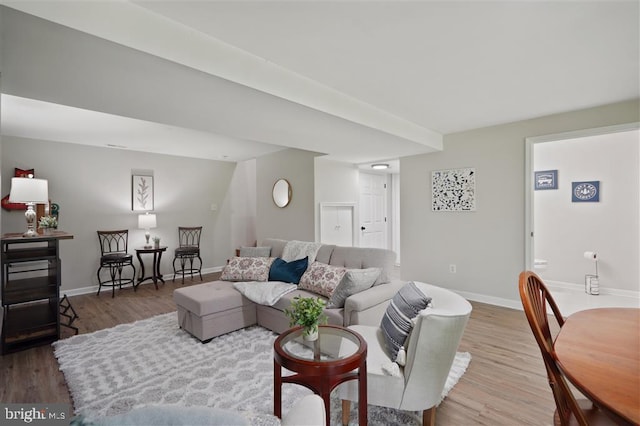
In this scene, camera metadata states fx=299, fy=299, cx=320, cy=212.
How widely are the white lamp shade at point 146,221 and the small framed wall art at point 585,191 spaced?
6.97 meters

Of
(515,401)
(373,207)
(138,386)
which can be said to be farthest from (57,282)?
(373,207)

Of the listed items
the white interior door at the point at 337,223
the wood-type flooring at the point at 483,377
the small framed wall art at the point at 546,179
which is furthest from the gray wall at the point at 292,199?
the small framed wall art at the point at 546,179

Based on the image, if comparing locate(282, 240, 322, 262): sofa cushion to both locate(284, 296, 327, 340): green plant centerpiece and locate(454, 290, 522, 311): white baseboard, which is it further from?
locate(454, 290, 522, 311): white baseboard

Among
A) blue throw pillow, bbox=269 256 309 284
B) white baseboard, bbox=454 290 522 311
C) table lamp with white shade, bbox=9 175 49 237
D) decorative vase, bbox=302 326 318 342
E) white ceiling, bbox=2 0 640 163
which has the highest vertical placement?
white ceiling, bbox=2 0 640 163

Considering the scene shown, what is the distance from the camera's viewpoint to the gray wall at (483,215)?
374cm

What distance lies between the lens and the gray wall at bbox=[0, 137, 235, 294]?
4.54 meters

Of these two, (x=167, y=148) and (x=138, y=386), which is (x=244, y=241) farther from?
(x=138, y=386)

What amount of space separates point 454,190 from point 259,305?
3.13m

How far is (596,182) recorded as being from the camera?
4516 mm

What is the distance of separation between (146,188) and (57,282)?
2851 mm

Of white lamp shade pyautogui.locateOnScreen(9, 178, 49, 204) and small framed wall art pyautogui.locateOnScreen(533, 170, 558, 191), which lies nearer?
white lamp shade pyautogui.locateOnScreen(9, 178, 49, 204)

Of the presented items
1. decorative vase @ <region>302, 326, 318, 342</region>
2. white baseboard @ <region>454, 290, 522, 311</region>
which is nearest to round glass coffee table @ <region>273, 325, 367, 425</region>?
decorative vase @ <region>302, 326, 318, 342</region>

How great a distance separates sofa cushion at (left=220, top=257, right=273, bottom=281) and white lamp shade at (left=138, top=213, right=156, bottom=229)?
250 centimetres

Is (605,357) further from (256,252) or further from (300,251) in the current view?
(256,252)
